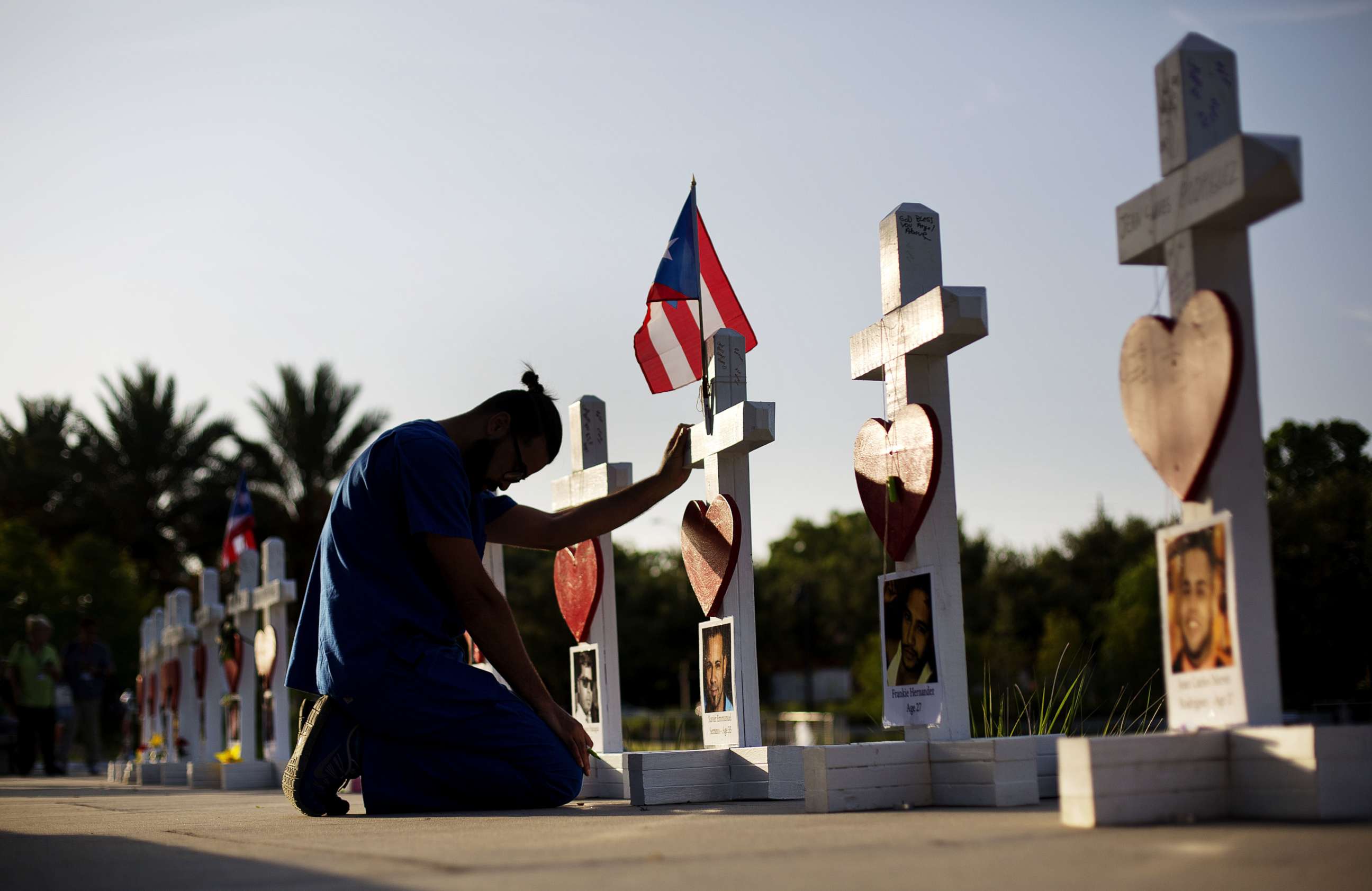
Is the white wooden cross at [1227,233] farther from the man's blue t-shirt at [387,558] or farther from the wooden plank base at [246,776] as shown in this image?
the wooden plank base at [246,776]

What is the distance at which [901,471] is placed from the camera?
5039mm

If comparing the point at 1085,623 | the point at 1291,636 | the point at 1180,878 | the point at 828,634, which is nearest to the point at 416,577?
the point at 1180,878

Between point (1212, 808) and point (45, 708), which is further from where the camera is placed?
point (45, 708)

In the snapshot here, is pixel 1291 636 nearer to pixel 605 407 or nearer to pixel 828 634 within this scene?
pixel 828 634

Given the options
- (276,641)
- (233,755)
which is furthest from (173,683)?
(276,641)

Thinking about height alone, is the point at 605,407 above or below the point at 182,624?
above

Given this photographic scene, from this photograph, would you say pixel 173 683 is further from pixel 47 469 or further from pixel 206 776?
pixel 47 469

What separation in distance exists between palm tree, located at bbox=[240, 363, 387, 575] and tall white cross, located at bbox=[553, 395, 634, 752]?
82.2 feet

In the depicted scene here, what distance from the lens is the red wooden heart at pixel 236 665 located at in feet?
41.3

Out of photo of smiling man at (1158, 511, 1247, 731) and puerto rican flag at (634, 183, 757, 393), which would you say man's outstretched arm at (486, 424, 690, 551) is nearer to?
puerto rican flag at (634, 183, 757, 393)

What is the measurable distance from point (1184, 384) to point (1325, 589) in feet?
131

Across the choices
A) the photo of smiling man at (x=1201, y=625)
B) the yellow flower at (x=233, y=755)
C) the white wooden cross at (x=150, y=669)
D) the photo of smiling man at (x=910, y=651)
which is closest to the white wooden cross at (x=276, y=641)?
the yellow flower at (x=233, y=755)

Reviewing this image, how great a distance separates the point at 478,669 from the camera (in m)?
4.91

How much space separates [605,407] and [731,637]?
6.70ft
